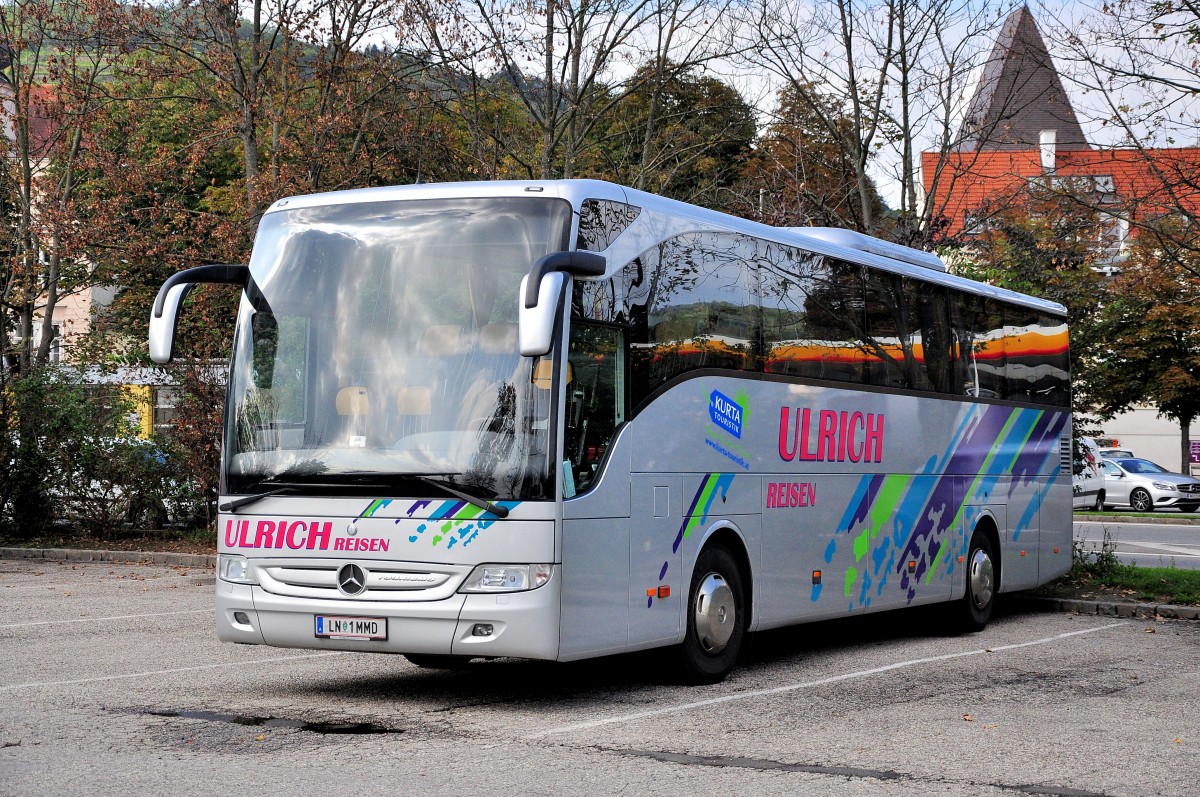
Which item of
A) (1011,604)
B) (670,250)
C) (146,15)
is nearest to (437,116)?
(146,15)

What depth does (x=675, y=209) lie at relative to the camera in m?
11.4

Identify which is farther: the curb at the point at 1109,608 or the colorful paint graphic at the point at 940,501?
the curb at the point at 1109,608

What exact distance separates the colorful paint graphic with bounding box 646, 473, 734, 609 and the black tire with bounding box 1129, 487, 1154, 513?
34.8 metres

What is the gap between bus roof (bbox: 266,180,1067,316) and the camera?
33.9 ft

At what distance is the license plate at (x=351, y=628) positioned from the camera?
385 inches

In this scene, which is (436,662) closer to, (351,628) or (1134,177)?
(351,628)

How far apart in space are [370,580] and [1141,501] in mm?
37720

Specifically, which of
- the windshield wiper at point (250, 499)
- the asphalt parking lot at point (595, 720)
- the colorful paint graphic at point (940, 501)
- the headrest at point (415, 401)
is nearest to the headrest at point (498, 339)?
the headrest at point (415, 401)

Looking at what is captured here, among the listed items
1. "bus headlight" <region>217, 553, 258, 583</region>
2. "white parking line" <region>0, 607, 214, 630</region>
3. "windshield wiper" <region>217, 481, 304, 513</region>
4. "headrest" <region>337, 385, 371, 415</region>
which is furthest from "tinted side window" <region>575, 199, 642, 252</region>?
"white parking line" <region>0, 607, 214, 630</region>

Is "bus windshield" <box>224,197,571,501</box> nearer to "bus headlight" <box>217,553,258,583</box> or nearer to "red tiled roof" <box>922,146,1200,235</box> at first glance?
"bus headlight" <box>217,553,258,583</box>

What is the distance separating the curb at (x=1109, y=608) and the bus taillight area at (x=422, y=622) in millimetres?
9589

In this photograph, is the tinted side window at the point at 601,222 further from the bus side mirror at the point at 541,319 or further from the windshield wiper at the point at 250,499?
the windshield wiper at the point at 250,499

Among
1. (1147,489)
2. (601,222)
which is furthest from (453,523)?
(1147,489)

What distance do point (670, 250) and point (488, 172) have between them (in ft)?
45.6
